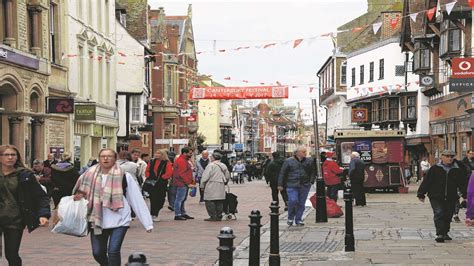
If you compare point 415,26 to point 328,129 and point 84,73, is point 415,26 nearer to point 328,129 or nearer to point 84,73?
point 84,73

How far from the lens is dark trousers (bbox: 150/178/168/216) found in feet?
57.8

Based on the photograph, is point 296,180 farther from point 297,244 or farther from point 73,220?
point 73,220

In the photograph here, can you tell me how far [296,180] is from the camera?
620 inches

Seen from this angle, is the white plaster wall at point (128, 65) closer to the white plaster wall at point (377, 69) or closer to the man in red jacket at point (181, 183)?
the white plaster wall at point (377, 69)

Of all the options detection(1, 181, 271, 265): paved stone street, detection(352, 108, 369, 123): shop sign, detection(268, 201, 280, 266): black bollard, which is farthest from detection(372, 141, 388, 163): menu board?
detection(352, 108, 369, 123): shop sign

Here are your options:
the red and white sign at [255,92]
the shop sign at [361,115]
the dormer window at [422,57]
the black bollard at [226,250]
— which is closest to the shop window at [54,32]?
the red and white sign at [255,92]

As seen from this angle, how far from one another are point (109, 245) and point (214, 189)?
9.71 metres

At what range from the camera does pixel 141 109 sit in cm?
4934

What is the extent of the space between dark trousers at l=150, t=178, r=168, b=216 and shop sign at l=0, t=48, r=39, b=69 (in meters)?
8.08

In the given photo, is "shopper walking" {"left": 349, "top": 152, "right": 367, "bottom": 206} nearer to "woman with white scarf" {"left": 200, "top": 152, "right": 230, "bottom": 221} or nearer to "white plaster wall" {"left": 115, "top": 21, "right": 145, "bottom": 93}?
"woman with white scarf" {"left": 200, "top": 152, "right": 230, "bottom": 221}

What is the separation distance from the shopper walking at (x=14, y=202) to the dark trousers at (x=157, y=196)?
30.8 feet

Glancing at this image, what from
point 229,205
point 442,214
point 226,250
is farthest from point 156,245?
point 226,250

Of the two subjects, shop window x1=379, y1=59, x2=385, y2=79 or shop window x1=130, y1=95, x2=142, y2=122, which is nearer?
shop window x1=130, y1=95, x2=142, y2=122

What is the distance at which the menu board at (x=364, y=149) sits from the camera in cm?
3086
